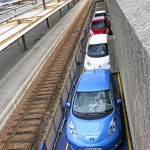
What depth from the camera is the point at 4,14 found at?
37.5 m

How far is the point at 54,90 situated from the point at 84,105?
576 cm

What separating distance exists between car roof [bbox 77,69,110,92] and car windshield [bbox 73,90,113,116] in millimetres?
204

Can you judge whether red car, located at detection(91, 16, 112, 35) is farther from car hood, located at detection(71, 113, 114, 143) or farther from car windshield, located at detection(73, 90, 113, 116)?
car hood, located at detection(71, 113, 114, 143)

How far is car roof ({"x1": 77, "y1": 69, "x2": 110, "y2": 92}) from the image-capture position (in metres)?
10.4

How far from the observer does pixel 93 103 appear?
9.87 m

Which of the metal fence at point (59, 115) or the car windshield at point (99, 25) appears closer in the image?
the metal fence at point (59, 115)

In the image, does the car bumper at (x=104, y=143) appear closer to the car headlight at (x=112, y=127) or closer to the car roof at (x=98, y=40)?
the car headlight at (x=112, y=127)

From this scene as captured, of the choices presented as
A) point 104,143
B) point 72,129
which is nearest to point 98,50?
point 72,129

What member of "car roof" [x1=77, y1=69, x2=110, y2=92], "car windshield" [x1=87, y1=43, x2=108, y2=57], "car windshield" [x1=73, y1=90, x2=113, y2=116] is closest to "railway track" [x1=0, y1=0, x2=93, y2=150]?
"car windshield" [x1=73, y1=90, x2=113, y2=116]

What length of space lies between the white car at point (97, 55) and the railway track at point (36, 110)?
2.24m

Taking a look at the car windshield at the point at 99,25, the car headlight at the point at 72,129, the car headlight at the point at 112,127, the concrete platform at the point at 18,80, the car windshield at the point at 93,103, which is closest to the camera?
the car headlight at the point at 112,127

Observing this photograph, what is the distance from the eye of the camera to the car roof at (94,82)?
1042cm

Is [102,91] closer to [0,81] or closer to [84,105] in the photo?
[84,105]

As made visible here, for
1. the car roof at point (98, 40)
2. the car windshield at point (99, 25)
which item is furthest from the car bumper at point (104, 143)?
the car windshield at point (99, 25)
